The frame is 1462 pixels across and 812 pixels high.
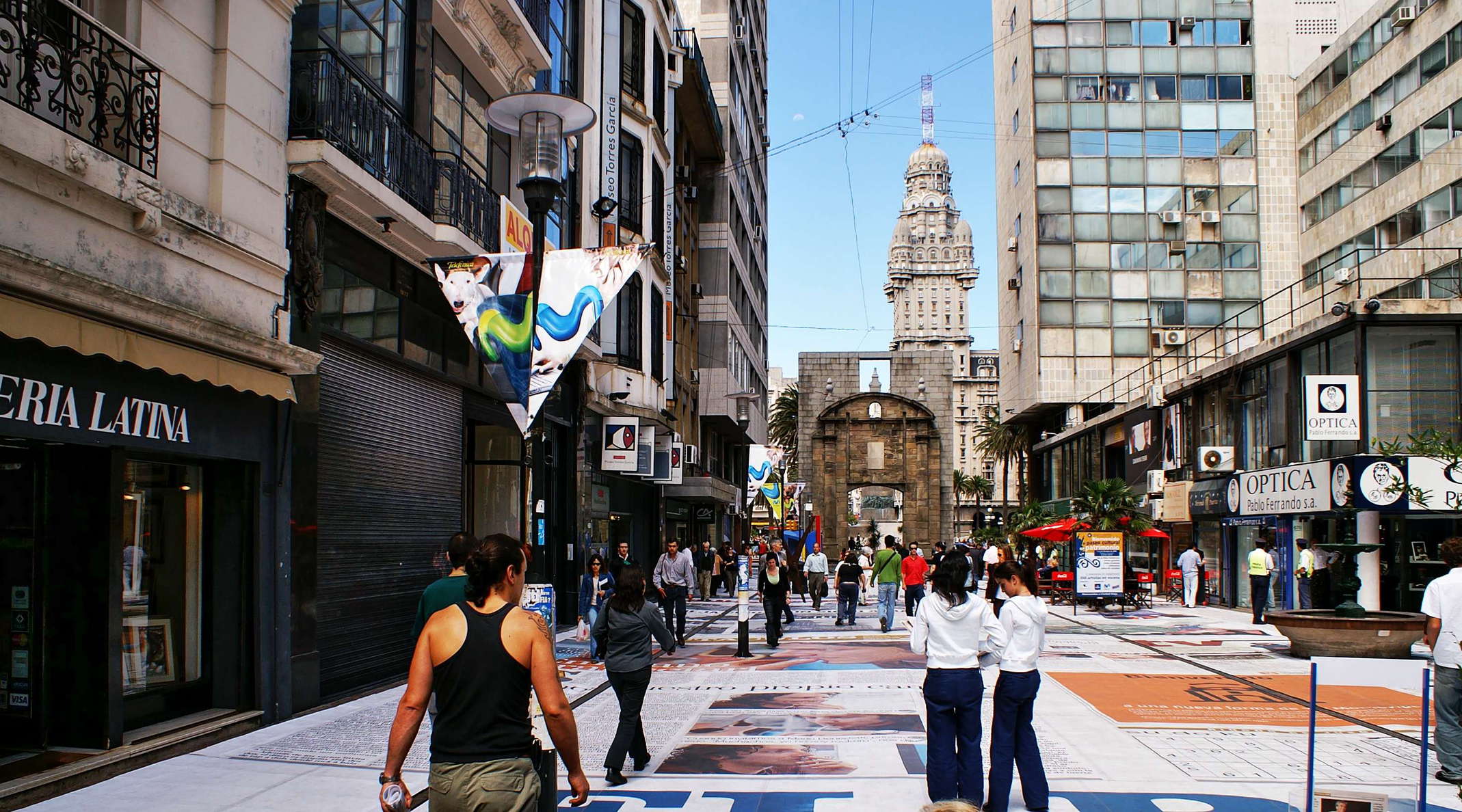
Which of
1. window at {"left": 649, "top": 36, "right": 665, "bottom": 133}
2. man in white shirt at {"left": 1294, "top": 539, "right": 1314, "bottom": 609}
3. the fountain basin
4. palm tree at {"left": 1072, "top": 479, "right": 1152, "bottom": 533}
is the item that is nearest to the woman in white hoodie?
the fountain basin

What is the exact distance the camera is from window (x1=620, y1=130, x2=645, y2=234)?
84.5 ft

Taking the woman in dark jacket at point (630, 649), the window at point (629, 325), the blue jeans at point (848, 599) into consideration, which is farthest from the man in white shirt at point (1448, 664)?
the window at point (629, 325)

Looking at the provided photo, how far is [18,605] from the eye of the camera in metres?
8.76

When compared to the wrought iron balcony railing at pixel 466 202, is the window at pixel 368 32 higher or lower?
higher

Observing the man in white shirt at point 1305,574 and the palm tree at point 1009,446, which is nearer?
the man in white shirt at point 1305,574

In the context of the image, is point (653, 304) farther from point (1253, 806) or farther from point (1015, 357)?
point (1015, 357)

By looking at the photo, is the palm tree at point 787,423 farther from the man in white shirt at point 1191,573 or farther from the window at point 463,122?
the window at point 463,122

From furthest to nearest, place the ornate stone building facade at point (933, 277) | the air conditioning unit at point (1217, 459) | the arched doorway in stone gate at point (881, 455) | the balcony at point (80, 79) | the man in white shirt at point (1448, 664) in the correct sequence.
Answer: the ornate stone building facade at point (933, 277), the arched doorway in stone gate at point (881, 455), the air conditioning unit at point (1217, 459), the man in white shirt at point (1448, 664), the balcony at point (80, 79)

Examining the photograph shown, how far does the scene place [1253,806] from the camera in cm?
747

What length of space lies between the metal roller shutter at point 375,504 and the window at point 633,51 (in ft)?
40.6

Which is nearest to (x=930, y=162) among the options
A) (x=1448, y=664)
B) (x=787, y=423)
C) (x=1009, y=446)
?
(x=787, y=423)

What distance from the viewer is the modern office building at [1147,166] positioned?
4553 cm

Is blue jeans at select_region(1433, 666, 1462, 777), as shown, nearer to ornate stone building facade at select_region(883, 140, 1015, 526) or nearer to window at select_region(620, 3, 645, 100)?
window at select_region(620, 3, 645, 100)

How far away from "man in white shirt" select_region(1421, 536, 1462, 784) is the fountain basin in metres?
7.69
